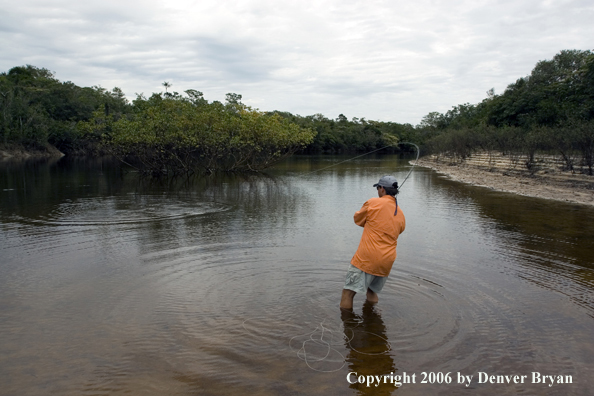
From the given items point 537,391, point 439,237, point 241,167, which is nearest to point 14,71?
A: point 241,167

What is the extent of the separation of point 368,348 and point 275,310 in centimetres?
143

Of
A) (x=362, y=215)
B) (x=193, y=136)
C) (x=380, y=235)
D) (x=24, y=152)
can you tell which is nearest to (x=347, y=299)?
(x=380, y=235)

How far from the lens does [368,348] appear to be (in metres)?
4.84

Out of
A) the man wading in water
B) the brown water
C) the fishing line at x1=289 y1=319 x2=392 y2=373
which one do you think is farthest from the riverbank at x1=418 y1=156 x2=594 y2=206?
the fishing line at x1=289 y1=319 x2=392 y2=373

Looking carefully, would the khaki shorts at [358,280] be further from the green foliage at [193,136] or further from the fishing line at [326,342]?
the green foliage at [193,136]

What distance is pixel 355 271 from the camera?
546cm

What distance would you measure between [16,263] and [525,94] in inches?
2109

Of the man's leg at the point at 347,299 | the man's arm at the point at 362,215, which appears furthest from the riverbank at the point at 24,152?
the man's arm at the point at 362,215

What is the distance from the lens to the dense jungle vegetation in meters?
30.0

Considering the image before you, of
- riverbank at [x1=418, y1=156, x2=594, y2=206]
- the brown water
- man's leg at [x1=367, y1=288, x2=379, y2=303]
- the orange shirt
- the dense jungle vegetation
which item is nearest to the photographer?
the brown water

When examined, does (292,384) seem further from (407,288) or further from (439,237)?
(439,237)

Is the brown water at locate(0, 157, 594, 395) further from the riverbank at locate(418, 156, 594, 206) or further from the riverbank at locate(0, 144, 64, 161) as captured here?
the riverbank at locate(0, 144, 64, 161)

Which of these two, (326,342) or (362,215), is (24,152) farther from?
(326,342)
